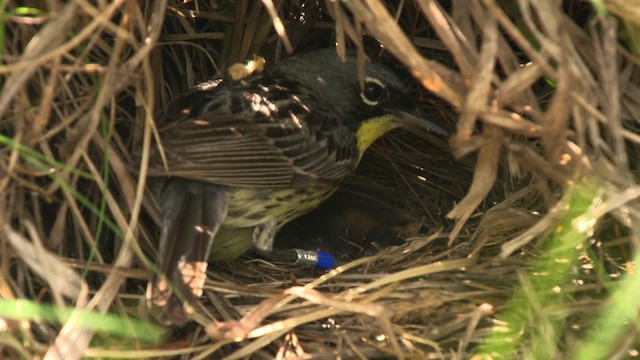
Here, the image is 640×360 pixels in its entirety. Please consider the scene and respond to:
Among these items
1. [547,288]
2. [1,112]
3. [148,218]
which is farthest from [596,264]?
[1,112]

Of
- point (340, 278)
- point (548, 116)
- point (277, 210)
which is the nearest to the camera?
point (548, 116)

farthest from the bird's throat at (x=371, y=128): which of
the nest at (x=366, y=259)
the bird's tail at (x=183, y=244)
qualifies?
the bird's tail at (x=183, y=244)

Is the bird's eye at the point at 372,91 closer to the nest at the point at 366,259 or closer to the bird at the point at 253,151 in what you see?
the bird at the point at 253,151

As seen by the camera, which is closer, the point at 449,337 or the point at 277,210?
the point at 449,337

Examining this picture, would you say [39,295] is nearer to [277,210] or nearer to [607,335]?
[277,210]

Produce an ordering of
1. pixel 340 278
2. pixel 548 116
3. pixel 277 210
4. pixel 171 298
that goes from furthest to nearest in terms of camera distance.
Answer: pixel 277 210, pixel 340 278, pixel 171 298, pixel 548 116

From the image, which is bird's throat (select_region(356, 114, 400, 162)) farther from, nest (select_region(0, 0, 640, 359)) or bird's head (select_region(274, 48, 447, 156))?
nest (select_region(0, 0, 640, 359))

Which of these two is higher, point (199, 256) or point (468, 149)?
point (468, 149)

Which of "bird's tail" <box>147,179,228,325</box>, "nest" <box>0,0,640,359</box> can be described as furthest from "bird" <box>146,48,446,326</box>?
"nest" <box>0,0,640,359</box>
